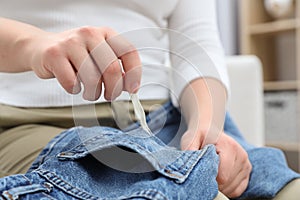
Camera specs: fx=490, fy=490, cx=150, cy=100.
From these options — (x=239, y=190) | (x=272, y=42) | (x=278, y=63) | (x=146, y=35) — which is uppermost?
(x=146, y=35)

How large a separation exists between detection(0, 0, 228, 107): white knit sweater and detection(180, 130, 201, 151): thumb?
0.06 meters

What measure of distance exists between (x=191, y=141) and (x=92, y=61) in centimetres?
13

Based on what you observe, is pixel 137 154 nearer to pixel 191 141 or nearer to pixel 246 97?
pixel 191 141

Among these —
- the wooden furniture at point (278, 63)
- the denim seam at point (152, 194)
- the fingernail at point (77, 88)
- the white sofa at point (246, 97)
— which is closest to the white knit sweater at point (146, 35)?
the fingernail at point (77, 88)

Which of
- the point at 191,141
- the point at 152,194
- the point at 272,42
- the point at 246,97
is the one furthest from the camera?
the point at 272,42

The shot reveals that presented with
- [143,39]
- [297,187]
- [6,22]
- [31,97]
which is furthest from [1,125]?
[297,187]

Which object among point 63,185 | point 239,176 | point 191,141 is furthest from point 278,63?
point 63,185

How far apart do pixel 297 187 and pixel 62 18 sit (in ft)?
1.29

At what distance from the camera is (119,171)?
440 mm

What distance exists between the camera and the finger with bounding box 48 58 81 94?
434 millimetres

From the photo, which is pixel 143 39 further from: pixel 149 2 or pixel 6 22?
pixel 149 2

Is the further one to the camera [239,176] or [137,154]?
[239,176]

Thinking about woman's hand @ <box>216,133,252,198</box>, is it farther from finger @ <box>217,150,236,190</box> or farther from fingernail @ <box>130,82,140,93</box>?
fingernail @ <box>130,82,140,93</box>

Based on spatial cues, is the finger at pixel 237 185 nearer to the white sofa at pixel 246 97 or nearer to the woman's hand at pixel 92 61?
the woman's hand at pixel 92 61
